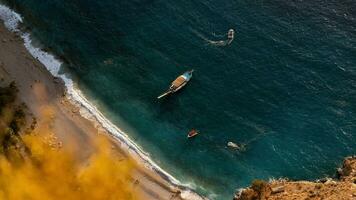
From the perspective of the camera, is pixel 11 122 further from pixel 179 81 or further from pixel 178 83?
pixel 179 81

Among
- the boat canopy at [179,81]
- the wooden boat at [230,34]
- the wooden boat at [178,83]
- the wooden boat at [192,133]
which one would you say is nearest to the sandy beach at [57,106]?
the wooden boat at [192,133]

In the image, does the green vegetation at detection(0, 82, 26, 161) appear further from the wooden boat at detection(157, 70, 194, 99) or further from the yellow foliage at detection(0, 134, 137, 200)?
the wooden boat at detection(157, 70, 194, 99)

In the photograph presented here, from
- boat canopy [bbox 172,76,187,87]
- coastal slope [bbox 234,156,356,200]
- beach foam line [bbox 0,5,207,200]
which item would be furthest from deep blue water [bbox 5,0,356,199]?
coastal slope [bbox 234,156,356,200]

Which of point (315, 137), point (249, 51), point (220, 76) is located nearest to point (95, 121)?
point (220, 76)

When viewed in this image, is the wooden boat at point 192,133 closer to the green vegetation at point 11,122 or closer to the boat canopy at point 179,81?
the boat canopy at point 179,81

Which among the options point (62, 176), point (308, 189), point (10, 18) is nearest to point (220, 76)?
point (308, 189)

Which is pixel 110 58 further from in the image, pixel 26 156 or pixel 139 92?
pixel 26 156

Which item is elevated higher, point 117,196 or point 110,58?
point 110,58
